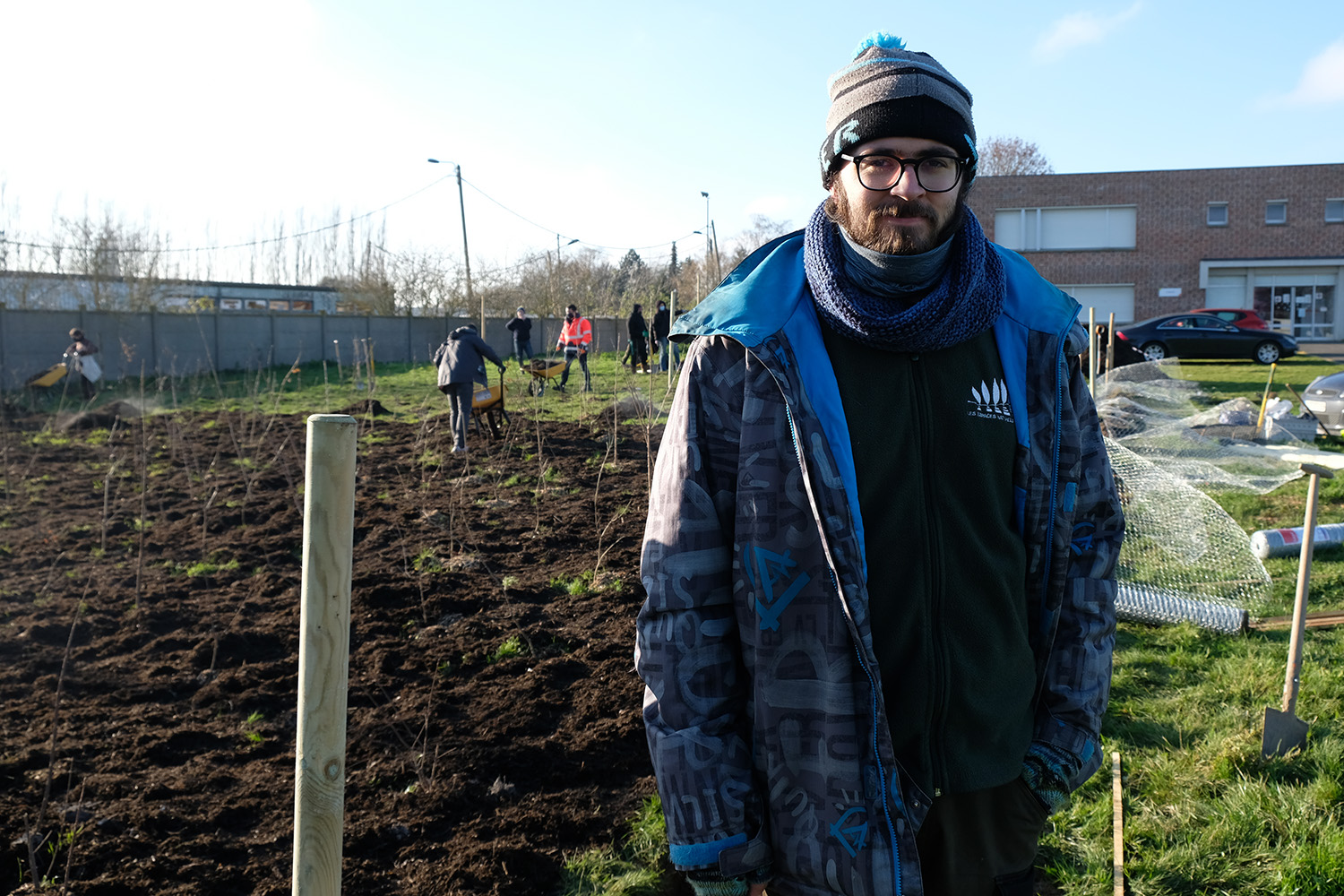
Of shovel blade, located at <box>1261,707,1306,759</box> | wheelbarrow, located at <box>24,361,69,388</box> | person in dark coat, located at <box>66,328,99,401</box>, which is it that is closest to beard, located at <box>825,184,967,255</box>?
shovel blade, located at <box>1261,707,1306,759</box>

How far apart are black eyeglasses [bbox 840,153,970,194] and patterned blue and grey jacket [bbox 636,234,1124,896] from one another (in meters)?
0.24

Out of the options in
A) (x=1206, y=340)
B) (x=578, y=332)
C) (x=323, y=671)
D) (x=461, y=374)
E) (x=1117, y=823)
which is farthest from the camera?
(x=1206, y=340)

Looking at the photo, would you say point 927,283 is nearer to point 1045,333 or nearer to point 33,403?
point 1045,333

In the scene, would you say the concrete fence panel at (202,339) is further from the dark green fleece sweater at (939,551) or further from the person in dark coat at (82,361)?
the dark green fleece sweater at (939,551)

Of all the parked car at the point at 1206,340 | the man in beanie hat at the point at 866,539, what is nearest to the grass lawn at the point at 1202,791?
the man in beanie hat at the point at 866,539

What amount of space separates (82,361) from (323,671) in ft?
65.0

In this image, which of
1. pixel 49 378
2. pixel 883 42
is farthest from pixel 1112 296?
pixel 883 42

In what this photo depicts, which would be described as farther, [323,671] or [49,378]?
[49,378]

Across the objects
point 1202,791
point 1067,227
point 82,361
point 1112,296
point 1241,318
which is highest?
point 1067,227

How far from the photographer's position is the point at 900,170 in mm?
1536

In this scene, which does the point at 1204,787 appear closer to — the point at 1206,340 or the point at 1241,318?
the point at 1206,340

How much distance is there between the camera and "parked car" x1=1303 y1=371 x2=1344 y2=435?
35.9 feet

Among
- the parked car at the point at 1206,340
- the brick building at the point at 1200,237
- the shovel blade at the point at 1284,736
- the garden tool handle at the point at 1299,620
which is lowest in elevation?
the shovel blade at the point at 1284,736

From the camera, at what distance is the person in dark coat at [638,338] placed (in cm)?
2005
